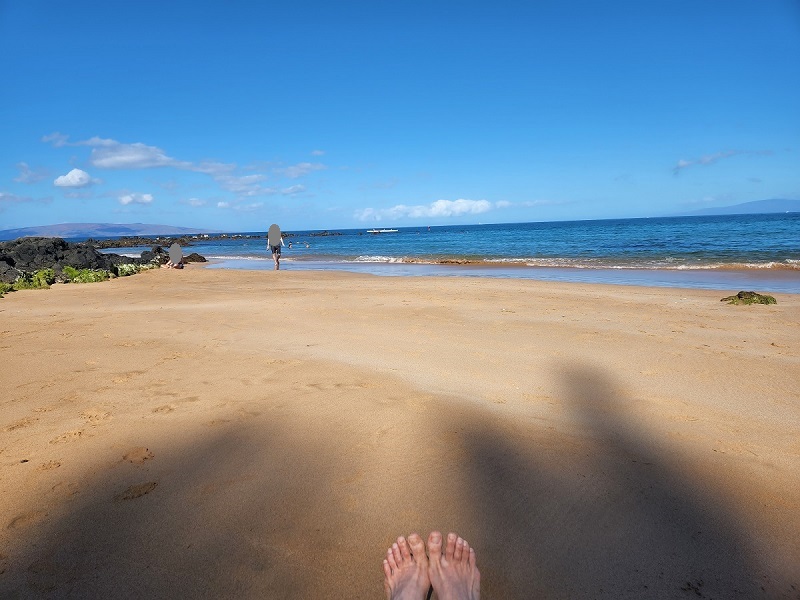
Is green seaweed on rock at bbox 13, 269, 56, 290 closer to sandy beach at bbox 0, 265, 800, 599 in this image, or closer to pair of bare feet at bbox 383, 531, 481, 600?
sandy beach at bbox 0, 265, 800, 599

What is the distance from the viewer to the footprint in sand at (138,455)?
8.37ft

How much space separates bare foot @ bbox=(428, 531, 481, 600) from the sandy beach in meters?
0.07

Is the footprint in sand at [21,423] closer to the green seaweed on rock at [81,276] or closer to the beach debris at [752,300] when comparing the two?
the beach debris at [752,300]

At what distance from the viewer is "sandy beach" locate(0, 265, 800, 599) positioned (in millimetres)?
1823

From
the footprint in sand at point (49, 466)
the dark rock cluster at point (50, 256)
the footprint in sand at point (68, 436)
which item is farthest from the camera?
the dark rock cluster at point (50, 256)

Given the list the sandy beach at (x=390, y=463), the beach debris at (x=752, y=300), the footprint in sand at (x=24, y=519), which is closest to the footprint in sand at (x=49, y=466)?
the sandy beach at (x=390, y=463)

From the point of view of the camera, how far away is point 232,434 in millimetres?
2861

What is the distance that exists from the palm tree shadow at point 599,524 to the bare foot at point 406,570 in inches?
10.5

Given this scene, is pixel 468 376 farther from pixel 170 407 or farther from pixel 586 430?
pixel 170 407

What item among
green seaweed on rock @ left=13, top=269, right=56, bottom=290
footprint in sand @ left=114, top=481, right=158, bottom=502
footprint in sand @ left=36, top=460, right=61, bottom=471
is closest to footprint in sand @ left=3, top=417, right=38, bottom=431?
footprint in sand @ left=36, top=460, right=61, bottom=471

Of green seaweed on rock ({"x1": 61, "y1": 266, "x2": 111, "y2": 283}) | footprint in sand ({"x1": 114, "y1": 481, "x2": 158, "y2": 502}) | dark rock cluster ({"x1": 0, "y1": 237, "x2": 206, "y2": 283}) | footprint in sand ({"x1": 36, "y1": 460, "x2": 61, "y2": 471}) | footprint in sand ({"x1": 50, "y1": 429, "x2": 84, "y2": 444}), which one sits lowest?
footprint in sand ({"x1": 114, "y1": 481, "x2": 158, "y2": 502})

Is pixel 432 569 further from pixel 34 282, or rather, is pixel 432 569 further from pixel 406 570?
pixel 34 282

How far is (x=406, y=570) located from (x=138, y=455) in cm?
174

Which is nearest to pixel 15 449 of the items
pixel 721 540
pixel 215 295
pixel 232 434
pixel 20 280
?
pixel 232 434
